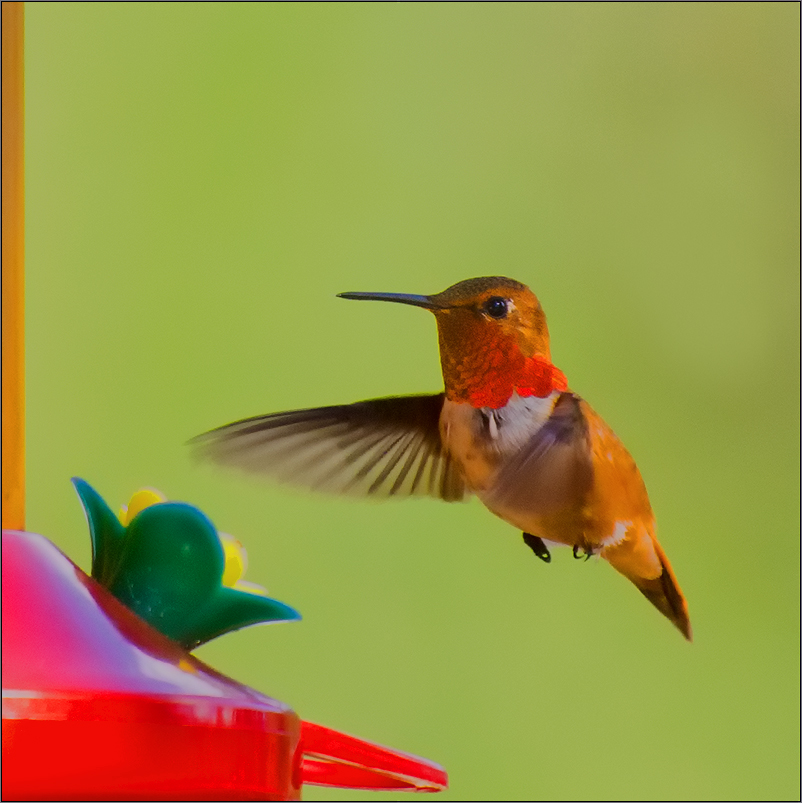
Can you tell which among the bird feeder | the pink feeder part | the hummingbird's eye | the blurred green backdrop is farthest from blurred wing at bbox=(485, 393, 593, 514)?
the blurred green backdrop

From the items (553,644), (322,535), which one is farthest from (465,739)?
(322,535)

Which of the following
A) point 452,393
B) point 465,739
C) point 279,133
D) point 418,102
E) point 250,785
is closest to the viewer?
point 250,785

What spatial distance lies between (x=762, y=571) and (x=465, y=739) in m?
0.83

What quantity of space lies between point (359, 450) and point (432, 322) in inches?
50.2

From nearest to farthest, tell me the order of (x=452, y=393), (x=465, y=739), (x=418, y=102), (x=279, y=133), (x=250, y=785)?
1. (x=250, y=785)
2. (x=452, y=393)
3. (x=465, y=739)
4. (x=279, y=133)
5. (x=418, y=102)

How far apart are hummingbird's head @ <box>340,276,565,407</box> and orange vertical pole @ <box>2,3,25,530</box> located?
436mm

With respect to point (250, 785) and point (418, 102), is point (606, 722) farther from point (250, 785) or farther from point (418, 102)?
point (250, 785)

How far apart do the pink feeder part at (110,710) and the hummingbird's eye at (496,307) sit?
50 cm

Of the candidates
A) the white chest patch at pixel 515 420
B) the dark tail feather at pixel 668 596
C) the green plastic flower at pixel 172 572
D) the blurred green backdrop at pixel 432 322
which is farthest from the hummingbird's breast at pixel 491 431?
the blurred green backdrop at pixel 432 322

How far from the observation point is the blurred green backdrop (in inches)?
94.8

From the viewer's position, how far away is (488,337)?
1.22 m

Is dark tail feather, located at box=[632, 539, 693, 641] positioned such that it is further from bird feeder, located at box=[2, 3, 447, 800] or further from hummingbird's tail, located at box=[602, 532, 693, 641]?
bird feeder, located at box=[2, 3, 447, 800]

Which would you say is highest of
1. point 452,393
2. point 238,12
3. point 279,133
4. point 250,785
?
point 238,12

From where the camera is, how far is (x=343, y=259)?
258 cm
